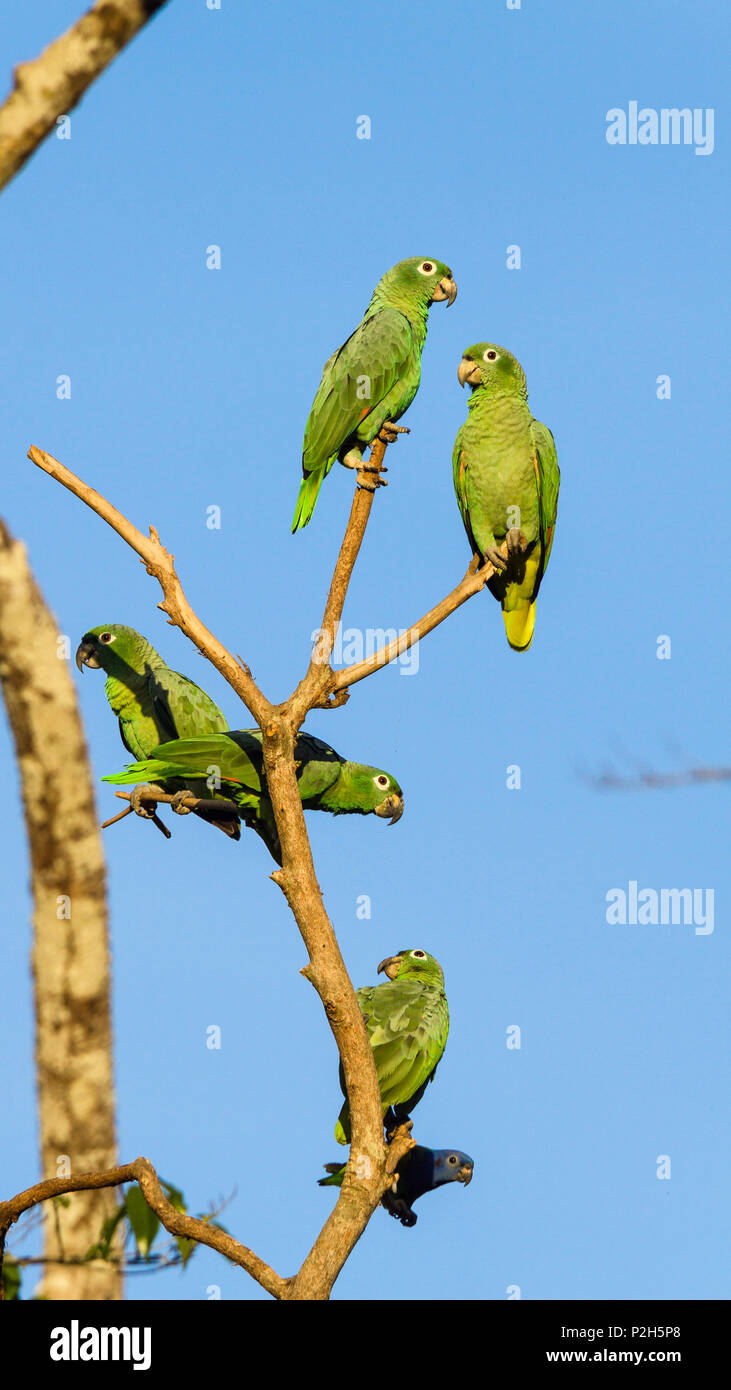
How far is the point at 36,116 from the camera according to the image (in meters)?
7.00

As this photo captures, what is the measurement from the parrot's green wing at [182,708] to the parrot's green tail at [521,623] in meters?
1.99

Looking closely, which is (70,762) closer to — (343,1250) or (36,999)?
(36,999)

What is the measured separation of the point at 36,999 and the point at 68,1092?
1.62 feet

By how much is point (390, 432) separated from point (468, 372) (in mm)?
1290

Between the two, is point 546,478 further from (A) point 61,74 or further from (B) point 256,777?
(A) point 61,74

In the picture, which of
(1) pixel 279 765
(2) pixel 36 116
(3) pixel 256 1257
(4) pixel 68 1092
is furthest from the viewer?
(2) pixel 36 116

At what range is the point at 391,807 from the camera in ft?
26.6

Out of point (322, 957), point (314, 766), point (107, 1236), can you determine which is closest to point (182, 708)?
point (314, 766)

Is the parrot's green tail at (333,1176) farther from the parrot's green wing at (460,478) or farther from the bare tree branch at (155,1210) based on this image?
the parrot's green wing at (460,478)

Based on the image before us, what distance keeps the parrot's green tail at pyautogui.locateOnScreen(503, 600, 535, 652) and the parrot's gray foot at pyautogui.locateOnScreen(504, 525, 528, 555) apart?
0.70 meters

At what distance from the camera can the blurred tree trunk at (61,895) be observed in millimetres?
6449

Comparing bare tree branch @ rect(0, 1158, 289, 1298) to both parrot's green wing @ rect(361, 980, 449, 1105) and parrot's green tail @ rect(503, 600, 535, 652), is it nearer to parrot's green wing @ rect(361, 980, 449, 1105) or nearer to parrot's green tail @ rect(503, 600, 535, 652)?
parrot's green wing @ rect(361, 980, 449, 1105)

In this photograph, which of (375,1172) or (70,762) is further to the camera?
(70,762)
